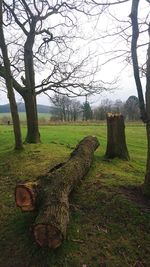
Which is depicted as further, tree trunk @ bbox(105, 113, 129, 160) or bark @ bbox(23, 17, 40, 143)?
bark @ bbox(23, 17, 40, 143)

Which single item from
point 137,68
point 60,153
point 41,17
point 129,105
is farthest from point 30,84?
point 129,105

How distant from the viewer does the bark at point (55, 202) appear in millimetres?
5129

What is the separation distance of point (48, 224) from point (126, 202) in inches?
84.5

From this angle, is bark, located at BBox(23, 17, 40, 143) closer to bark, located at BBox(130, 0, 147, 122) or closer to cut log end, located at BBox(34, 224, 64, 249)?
bark, located at BBox(130, 0, 147, 122)

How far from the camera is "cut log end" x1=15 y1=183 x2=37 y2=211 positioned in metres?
6.04

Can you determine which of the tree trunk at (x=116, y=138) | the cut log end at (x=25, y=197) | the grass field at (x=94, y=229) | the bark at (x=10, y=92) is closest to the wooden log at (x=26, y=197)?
the cut log end at (x=25, y=197)

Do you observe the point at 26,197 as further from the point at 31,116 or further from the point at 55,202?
the point at 31,116

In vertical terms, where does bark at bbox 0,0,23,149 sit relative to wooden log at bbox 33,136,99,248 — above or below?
above

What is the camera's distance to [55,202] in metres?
5.75

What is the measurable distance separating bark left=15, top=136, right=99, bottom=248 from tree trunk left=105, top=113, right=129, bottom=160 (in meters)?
2.93

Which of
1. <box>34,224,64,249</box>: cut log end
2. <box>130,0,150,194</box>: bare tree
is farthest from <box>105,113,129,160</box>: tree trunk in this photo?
<box>34,224,64,249</box>: cut log end

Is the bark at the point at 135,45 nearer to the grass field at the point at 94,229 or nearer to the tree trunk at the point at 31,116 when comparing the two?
the grass field at the point at 94,229

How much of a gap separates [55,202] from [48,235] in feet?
2.42

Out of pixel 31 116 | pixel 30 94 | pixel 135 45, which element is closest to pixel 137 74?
pixel 135 45
